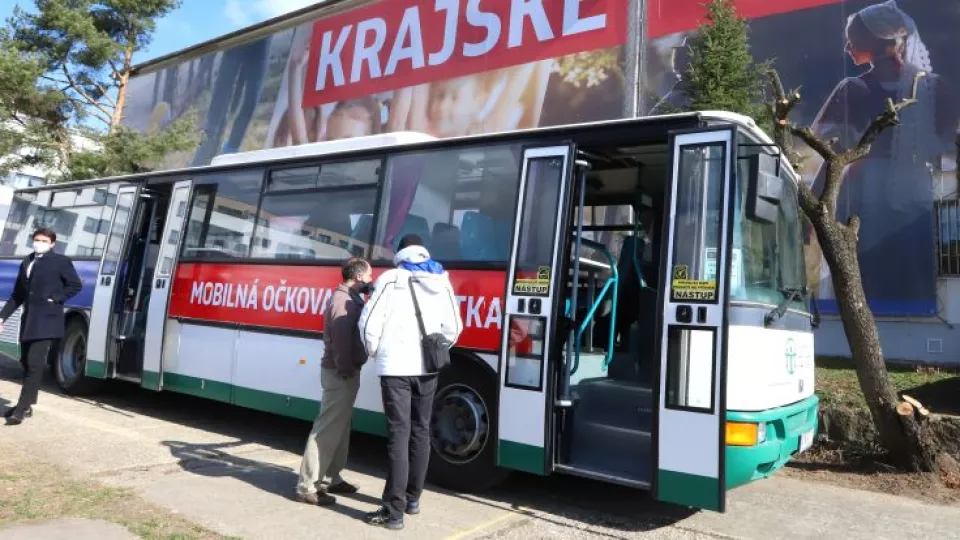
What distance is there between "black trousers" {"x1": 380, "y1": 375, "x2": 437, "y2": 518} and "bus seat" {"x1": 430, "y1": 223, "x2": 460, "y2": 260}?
1.48 m

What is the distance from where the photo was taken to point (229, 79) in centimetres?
2450

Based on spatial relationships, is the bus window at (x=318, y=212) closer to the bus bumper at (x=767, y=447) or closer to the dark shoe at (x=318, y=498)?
the dark shoe at (x=318, y=498)

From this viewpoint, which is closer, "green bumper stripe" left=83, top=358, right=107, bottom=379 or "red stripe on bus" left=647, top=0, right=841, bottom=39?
"green bumper stripe" left=83, top=358, right=107, bottom=379

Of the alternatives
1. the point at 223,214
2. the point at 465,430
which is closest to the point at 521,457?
the point at 465,430

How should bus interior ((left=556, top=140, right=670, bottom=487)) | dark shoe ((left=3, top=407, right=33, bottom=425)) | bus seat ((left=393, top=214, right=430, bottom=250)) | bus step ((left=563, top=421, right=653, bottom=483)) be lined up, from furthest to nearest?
dark shoe ((left=3, top=407, right=33, bottom=425)) → bus seat ((left=393, top=214, right=430, bottom=250)) → bus interior ((left=556, top=140, right=670, bottom=487)) → bus step ((left=563, top=421, right=653, bottom=483))

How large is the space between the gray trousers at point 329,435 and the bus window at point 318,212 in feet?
5.31

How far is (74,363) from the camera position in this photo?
373 inches

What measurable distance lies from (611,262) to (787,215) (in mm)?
1465

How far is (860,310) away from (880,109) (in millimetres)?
5996

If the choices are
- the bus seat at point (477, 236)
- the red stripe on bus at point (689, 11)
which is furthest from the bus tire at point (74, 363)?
the red stripe on bus at point (689, 11)

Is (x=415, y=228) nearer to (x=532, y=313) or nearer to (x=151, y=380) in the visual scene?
(x=532, y=313)

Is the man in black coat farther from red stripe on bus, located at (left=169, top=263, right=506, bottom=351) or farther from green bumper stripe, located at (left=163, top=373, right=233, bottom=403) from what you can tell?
green bumper stripe, located at (left=163, top=373, right=233, bottom=403)

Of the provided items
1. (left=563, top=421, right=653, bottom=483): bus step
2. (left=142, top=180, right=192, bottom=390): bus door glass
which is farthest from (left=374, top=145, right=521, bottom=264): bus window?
(left=142, top=180, right=192, bottom=390): bus door glass

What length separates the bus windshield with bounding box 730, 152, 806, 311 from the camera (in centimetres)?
463
